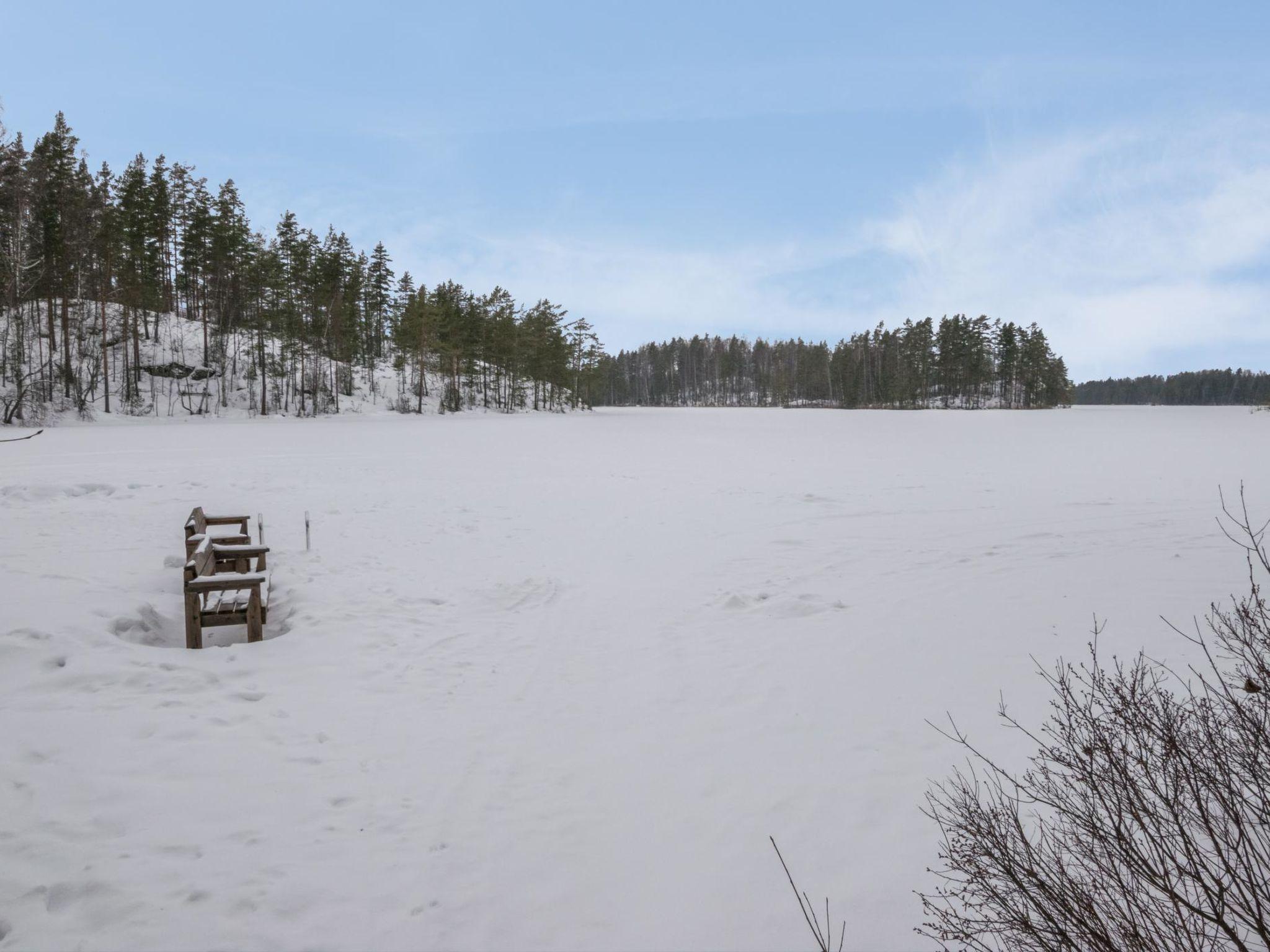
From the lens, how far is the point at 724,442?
30688 mm

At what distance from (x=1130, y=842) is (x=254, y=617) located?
640cm

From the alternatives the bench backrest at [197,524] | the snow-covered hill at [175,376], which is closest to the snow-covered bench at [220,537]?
the bench backrest at [197,524]

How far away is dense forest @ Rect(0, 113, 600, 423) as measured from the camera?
32.4 metres

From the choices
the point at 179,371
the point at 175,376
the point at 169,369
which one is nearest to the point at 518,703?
the point at 175,376

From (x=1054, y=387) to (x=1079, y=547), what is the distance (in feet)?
344

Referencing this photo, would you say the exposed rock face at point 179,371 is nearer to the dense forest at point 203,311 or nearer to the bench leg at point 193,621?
the dense forest at point 203,311

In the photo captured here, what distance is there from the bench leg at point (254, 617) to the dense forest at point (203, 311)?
21.0 meters

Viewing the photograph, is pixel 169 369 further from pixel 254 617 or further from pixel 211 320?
pixel 254 617

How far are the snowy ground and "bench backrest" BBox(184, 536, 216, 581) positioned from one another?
0.62 m

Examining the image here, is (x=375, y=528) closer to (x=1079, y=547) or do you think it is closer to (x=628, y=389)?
(x=1079, y=547)

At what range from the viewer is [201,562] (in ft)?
20.6

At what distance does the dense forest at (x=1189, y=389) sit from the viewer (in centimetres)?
13750

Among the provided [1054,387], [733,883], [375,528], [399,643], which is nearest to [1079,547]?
[733,883]

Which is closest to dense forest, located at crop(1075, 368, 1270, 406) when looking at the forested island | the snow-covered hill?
the forested island
